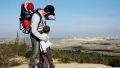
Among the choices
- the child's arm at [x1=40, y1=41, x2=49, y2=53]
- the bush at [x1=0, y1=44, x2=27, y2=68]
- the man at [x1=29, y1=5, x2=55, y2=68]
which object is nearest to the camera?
the man at [x1=29, y1=5, x2=55, y2=68]

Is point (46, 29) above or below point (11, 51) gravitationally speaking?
above

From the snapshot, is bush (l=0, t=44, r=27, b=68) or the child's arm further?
bush (l=0, t=44, r=27, b=68)

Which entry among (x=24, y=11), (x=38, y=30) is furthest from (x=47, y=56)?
(x=24, y=11)

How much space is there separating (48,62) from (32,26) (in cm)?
122

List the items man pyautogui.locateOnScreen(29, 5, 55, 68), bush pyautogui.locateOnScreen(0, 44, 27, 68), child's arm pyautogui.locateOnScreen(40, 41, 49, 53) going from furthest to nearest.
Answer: bush pyautogui.locateOnScreen(0, 44, 27, 68) → child's arm pyautogui.locateOnScreen(40, 41, 49, 53) → man pyautogui.locateOnScreen(29, 5, 55, 68)

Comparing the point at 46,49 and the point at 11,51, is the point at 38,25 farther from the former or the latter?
the point at 11,51

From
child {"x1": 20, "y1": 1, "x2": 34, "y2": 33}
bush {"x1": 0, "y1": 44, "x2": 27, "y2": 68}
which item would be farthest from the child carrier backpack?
bush {"x1": 0, "y1": 44, "x2": 27, "y2": 68}

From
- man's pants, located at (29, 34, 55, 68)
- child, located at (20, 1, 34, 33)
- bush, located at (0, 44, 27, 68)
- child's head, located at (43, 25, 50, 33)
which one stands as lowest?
bush, located at (0, 44, 27, 68)

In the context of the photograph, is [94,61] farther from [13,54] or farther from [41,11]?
[41,11]

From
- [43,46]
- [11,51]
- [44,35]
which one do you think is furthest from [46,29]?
[11,51]

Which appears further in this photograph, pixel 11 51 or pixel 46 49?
pixel 11 51

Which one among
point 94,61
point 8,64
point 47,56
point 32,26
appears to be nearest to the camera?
point 32,26

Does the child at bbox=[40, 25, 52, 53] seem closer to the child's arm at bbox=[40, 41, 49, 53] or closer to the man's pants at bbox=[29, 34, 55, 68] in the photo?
the child's arm at bbox=[40, 41, 49, 53]

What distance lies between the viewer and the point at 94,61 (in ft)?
50.2
